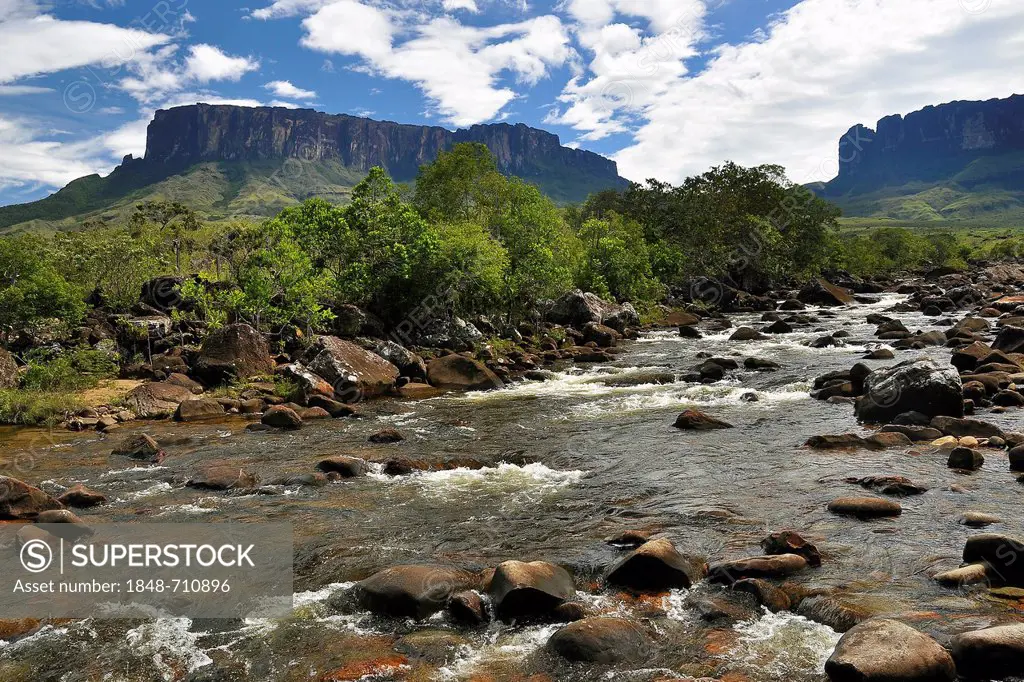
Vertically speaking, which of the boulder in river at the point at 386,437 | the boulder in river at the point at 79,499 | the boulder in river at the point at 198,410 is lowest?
the boulder in river at the point at 386,437

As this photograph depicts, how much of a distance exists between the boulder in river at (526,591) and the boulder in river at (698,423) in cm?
1099

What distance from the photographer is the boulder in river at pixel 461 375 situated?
92.2ft

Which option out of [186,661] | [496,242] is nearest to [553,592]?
[186,661]

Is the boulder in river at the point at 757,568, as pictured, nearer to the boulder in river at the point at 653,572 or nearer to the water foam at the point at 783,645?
the boulder in river at the point at 653,572

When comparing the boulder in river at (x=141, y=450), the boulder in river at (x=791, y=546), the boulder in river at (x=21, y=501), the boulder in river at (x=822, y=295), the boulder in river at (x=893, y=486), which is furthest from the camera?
the boulder in river at (x=822, y=295)

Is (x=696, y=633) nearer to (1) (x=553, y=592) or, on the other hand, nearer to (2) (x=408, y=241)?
(1) (x=553, y=592)

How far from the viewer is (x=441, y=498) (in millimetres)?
13680

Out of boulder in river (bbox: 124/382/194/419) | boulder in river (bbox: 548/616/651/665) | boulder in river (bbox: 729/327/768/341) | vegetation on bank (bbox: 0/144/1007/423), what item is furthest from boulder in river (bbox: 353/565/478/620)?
boulder in river (bbox: 729/327/768/341)

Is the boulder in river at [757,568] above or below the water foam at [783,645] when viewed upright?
above

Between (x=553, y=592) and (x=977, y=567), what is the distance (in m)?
5.60

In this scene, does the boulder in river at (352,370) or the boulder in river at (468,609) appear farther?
the boulder in river at (352,370)

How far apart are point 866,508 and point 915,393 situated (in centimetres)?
826

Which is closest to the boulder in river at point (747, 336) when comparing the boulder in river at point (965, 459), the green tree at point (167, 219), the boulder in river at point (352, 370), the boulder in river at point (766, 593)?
the boulder in river at point (352, 370)

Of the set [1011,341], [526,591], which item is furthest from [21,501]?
[1011,341]
